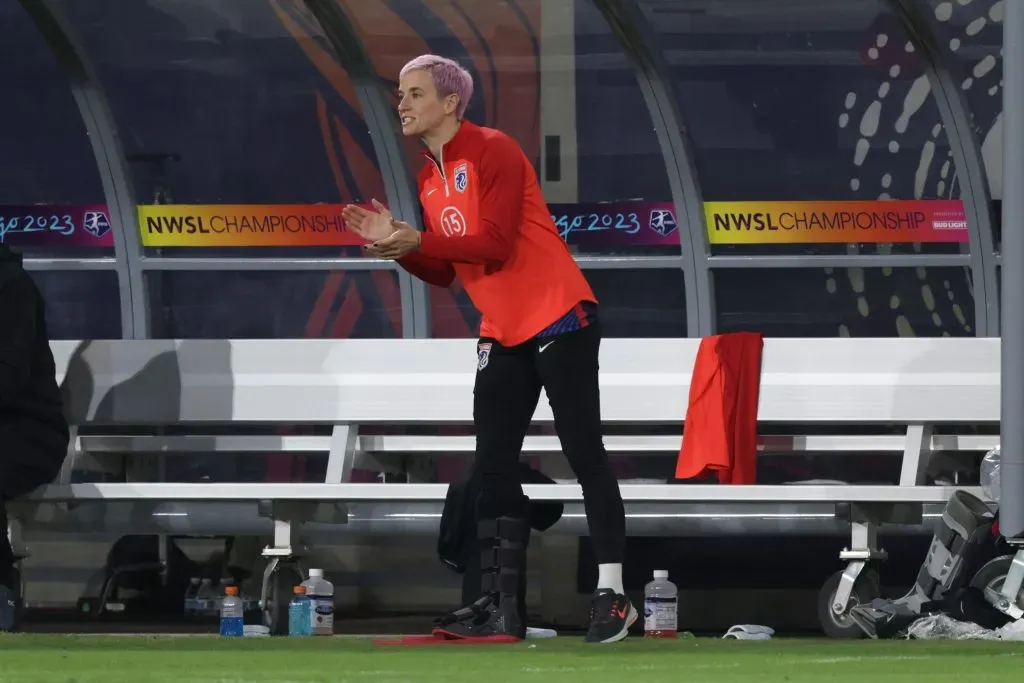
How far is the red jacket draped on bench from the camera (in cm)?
694

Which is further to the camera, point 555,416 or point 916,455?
point 916,455

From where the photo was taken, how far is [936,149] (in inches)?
375

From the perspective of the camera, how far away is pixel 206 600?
839 centimetres

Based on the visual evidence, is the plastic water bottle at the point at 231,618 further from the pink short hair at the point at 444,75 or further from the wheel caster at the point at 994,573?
the wheel caster at the point at 994,573

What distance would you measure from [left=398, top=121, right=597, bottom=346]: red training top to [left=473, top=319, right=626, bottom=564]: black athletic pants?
0.26 ft

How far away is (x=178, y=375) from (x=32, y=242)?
269 cm

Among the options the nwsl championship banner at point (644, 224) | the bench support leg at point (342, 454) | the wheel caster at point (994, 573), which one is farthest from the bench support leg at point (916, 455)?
the nwsl championship banner at point (644, 224)

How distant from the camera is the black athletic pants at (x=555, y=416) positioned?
5227mm

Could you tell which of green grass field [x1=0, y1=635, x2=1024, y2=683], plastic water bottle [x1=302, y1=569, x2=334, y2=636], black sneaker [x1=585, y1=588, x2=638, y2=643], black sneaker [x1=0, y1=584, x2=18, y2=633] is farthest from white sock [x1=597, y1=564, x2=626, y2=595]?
black sneaker [x1=0, y1=584, x2=18, y2=633]

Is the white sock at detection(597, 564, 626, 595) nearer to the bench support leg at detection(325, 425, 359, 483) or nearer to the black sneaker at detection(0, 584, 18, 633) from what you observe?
the bench support leg at detection(325, 425, 359, 483)

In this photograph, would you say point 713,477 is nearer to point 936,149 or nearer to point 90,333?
point 936,149

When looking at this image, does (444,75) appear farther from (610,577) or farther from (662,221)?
(662,221)

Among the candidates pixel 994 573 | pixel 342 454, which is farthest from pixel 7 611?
pixel 994 573

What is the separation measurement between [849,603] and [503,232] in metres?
2.16
